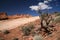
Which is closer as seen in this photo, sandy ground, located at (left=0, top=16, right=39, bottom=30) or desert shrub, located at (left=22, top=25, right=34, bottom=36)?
desert shrub, located at (left=22, top=25, right=34, bottom=36)

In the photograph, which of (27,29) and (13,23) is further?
(13,23)

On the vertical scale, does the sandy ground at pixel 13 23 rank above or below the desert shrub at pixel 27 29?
above

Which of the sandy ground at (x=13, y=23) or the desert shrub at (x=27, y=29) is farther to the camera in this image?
the sandy ground at (x=13, y=23)

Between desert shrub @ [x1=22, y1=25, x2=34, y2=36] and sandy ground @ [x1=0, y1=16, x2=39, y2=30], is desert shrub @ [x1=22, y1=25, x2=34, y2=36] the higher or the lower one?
the lower one

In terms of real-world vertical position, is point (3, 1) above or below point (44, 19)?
above

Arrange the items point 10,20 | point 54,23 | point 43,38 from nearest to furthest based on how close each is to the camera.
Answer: point 43,38, point 54,23, point 10,20

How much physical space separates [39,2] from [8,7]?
3.03 m

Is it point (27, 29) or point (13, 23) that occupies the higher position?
point (13, 23)

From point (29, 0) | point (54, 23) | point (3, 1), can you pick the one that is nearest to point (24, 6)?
point (29, 0)

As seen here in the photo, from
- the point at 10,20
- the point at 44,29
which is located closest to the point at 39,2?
the point at 44,29

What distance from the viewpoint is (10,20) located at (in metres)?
25.2

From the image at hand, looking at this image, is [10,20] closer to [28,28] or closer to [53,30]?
[28,28]

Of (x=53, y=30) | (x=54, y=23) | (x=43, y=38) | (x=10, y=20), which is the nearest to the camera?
(x=43, y=38)

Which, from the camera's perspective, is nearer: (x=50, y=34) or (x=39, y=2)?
(x=50, y=34)
